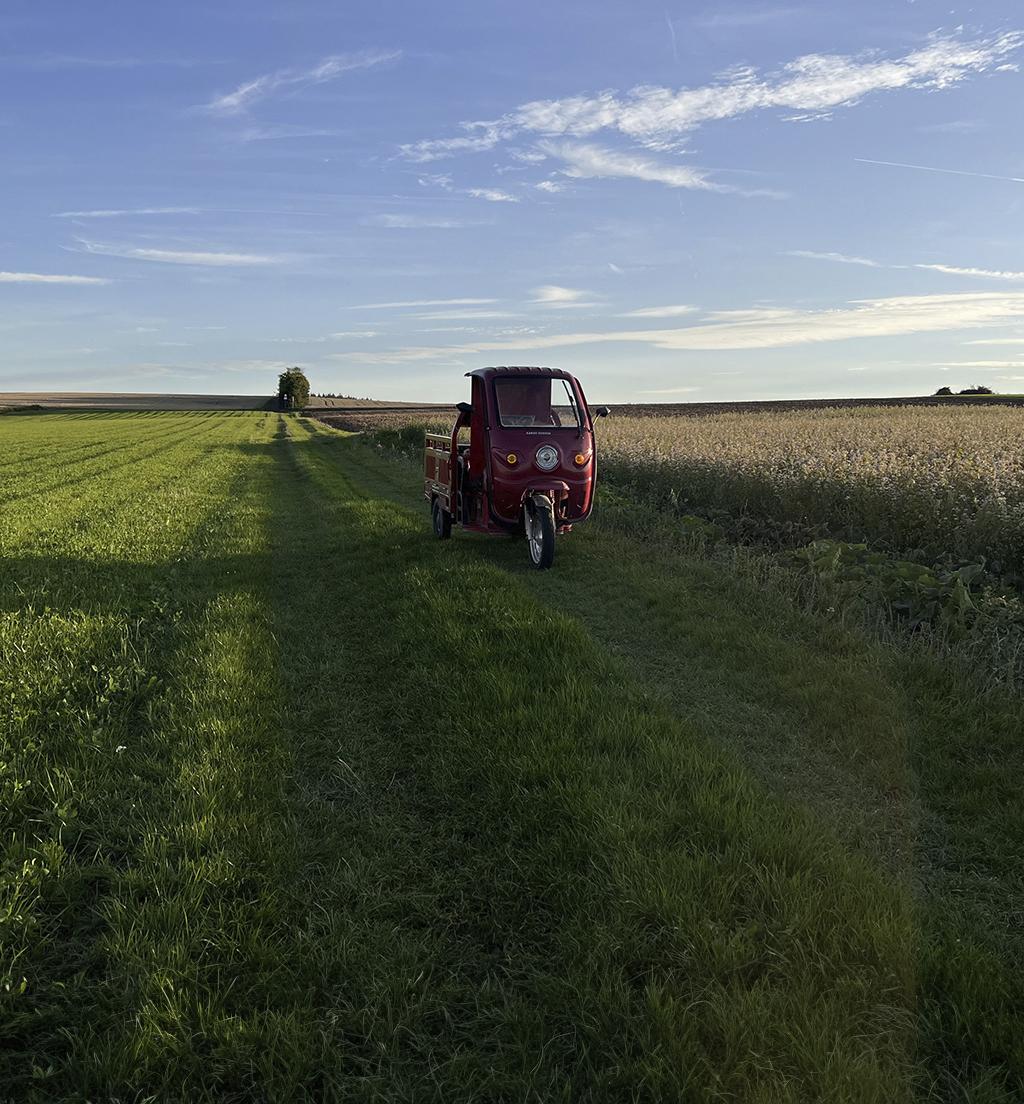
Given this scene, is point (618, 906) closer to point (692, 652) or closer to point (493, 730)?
point (493, 730)

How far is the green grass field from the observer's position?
2578 millimetres

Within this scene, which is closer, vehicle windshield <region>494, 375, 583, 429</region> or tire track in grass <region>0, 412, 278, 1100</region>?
tire track in grass <region>0, 412, 278, 1100</region>

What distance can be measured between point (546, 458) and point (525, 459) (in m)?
0.29

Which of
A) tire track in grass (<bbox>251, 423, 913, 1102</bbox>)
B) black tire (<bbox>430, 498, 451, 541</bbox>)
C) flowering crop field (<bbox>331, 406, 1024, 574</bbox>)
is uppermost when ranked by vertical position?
flowering crop field (<bbox>331, 406, 1024, 574</bbox>)

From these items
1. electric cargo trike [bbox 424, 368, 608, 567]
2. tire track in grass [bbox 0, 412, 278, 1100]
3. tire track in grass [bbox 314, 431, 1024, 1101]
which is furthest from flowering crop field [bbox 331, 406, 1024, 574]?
tire track in grass [bbox 0, 412, 278, 1100]

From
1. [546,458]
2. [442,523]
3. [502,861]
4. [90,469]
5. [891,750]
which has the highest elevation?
[546,458]

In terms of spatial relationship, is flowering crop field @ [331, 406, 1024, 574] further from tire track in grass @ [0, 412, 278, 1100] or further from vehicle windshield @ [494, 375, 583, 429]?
tire track in grass @ [0, 412, 278, 1100]

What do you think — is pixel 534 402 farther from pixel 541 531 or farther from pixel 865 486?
pixel 865 486

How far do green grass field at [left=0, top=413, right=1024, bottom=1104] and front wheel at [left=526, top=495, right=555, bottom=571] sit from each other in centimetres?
233

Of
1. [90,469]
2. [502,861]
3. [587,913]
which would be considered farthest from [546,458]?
[90,469]

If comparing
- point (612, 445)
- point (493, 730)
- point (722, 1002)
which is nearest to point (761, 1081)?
point (722, 1002)

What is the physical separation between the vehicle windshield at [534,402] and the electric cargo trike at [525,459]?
0.05 ft

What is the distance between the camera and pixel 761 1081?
95.0 inches

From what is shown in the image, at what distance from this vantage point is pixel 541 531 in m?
10.0
